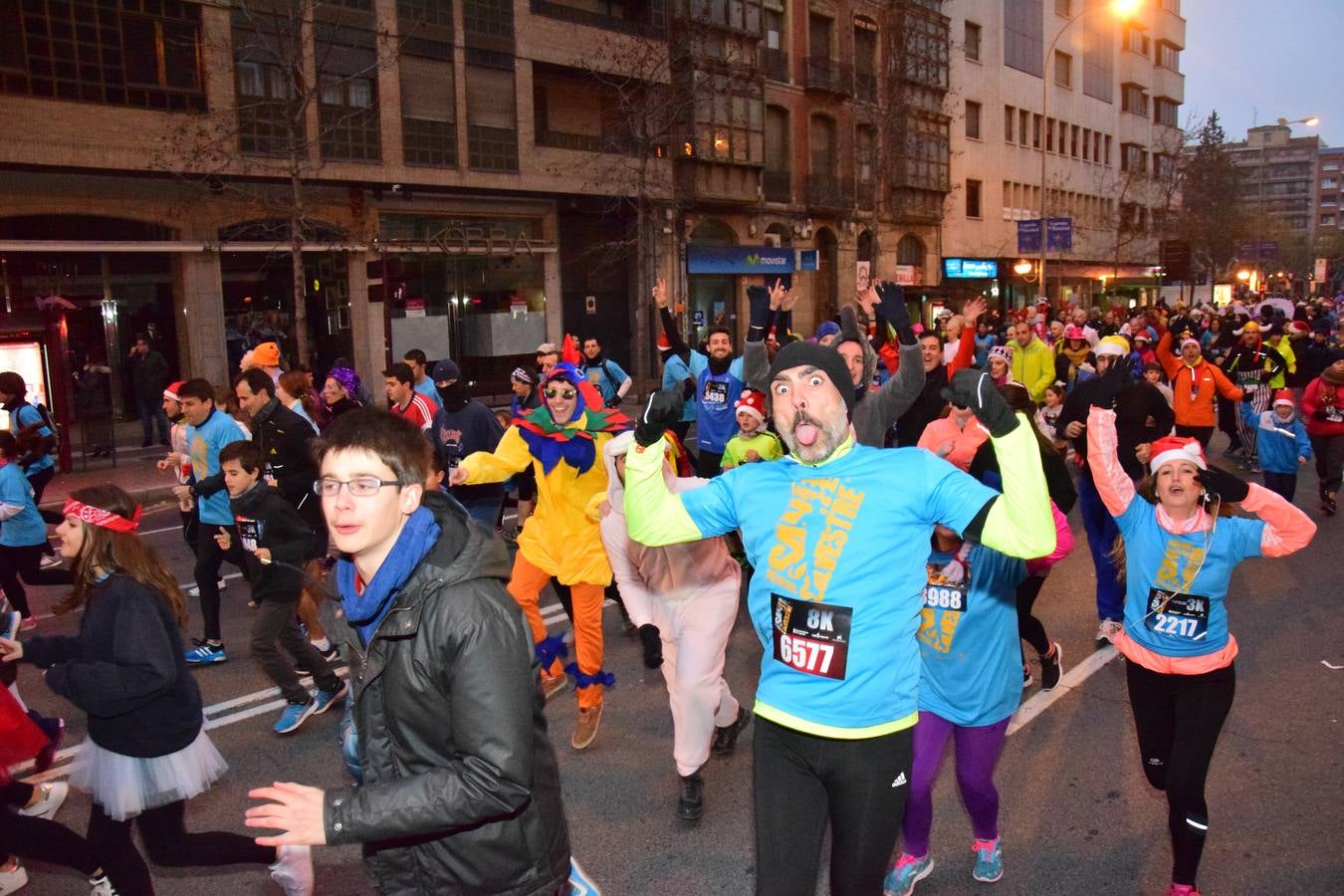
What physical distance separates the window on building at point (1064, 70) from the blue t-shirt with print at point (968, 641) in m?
Result: 53.7

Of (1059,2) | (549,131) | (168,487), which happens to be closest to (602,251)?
(549,131)

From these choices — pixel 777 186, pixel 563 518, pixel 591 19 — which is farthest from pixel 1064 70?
pixel 563 518

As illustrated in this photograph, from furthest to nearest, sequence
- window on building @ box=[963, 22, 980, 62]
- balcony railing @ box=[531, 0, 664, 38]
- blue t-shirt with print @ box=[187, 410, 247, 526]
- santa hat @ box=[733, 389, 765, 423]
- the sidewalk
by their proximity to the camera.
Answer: window on building @ box=[963, 22, 980, 62] → balcony railing @ box=[531, 0, 664, 38] → the sidewalk → blue t-shirt with print @ box=[187, 410, 247, 526] → santa hat @ box=[733, 389, 765, 423]

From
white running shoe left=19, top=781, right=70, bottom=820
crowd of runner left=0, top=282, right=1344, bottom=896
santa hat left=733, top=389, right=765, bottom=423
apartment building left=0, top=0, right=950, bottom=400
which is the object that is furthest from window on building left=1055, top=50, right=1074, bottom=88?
white running shoe left=19, top=781, right=70, bottom=820

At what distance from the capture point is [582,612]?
5758 mm

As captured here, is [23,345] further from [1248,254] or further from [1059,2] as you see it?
[1248,254]

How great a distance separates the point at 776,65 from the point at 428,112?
14.6 metres

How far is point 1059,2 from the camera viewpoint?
50125mm

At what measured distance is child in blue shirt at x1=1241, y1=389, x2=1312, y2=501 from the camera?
982 centimetres

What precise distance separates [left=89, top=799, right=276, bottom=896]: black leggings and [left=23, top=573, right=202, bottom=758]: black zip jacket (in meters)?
0.26

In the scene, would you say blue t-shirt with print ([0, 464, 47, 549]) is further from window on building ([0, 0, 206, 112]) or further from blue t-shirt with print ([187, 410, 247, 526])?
window on building ([0, 0, 206, 112])

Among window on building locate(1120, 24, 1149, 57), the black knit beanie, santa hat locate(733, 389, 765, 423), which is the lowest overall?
santa hat locate(733, 389, 765, 423)

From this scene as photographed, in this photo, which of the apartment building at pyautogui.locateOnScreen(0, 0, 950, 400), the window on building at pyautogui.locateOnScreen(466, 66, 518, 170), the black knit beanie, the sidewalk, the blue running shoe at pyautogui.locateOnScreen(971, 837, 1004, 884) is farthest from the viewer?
the window on building at pyautogui.locateOnScreen(466, 66, 518, 170)

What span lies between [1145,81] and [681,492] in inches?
2663
